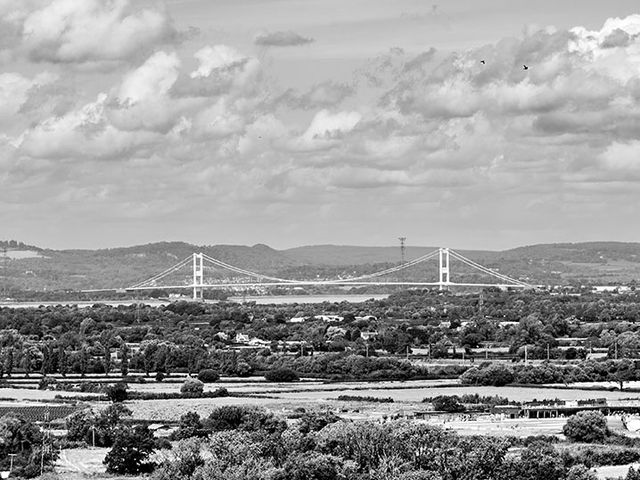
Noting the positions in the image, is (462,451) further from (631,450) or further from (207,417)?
(207,417)

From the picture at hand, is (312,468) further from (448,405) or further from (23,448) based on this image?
(448,405)

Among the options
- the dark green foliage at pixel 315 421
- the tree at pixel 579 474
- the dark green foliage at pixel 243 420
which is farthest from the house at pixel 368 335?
the tree at pixel 579 474

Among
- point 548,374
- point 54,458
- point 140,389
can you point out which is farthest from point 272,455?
point 548,374

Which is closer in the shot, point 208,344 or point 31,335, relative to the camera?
point 208,344

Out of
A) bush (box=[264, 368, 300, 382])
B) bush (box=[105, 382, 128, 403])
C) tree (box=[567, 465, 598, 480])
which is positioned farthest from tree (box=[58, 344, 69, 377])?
tree (box=[567, 465, 598, 480])

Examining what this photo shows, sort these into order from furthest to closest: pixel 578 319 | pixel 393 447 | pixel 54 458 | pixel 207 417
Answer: pixel 578 319, pixel 207 417, pixel 54 458, pixel 393 447

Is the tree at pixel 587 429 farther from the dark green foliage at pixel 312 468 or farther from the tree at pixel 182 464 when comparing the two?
the tree at pixel 182 464

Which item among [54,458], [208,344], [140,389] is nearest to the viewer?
[54,458]
